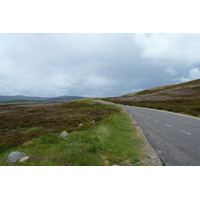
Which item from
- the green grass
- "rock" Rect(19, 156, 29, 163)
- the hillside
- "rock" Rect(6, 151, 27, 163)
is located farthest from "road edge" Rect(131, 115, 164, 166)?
the hillside

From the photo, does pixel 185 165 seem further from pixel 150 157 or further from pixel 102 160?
pixel 102 160

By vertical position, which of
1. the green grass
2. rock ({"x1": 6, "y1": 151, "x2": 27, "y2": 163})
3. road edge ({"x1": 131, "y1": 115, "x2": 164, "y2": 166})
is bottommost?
rock ({"x1": 6, "y1": 151, "x2": 27, "y2": 163})

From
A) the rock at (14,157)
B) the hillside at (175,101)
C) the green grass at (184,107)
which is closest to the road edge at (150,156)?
the rock at (14,157)

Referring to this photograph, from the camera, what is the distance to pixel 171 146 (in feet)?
30.7

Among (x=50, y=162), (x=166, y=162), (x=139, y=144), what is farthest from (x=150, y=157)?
(x=50, y=162)

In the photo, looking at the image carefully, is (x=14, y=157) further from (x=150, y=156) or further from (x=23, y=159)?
(x=150, y=156)

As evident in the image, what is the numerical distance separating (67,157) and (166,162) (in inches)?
196

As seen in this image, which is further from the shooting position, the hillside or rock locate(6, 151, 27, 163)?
the hillside

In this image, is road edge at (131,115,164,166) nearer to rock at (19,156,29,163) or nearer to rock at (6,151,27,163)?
rock at (19,156,29,163)

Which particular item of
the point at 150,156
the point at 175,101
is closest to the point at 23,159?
the point at 150,156

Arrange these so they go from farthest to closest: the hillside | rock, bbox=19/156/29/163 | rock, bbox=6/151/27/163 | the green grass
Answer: the hillside
the green grass
rock, bbox=6/151/27/163
rock, bbox=19/156/29/163

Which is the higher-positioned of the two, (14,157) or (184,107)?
(184,107)

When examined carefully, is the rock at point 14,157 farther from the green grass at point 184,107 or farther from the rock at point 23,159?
the green grass at point 184,107

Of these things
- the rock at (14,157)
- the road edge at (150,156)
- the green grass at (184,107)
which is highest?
the green grass at (184,107)
